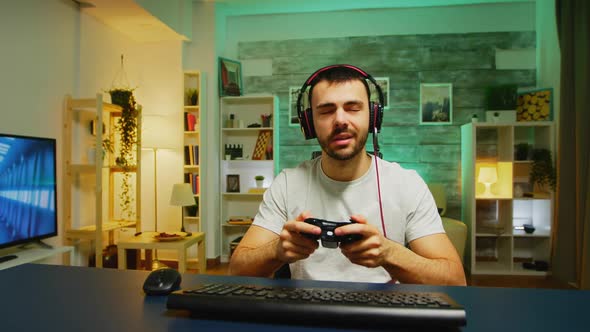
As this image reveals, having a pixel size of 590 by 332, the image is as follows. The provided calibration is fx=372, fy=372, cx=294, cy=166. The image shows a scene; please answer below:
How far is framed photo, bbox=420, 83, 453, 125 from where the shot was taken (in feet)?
14.8

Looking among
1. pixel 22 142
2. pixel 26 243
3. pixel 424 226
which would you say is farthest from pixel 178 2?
pixel 424 226

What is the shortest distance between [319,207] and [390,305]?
77 centimetres

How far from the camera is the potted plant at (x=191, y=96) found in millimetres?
4324

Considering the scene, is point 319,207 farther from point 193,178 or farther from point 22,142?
point 193,178

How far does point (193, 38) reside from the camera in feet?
14.6

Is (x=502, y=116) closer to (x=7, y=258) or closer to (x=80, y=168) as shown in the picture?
(x=80, y=168)

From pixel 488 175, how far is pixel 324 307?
4.16 meters

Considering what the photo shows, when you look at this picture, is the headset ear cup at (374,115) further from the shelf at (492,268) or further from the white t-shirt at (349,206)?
the shelf at (492,268)

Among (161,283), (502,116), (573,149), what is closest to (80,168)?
(161,283)

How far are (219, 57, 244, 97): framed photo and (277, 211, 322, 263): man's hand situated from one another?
379 centimetres

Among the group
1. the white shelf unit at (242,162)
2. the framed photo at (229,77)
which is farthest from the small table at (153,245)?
the framed photo at (229,77)

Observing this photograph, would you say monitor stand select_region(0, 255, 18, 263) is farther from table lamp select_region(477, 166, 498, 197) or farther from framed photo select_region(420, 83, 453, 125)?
table lamp select_region(477, 166, 498, 197)

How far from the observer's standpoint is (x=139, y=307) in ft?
2.06

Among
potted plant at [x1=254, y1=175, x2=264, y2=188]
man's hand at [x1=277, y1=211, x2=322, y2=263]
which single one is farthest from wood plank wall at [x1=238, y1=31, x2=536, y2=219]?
man's hand at [x1=277, y1=211, x2=322, y2=263]
